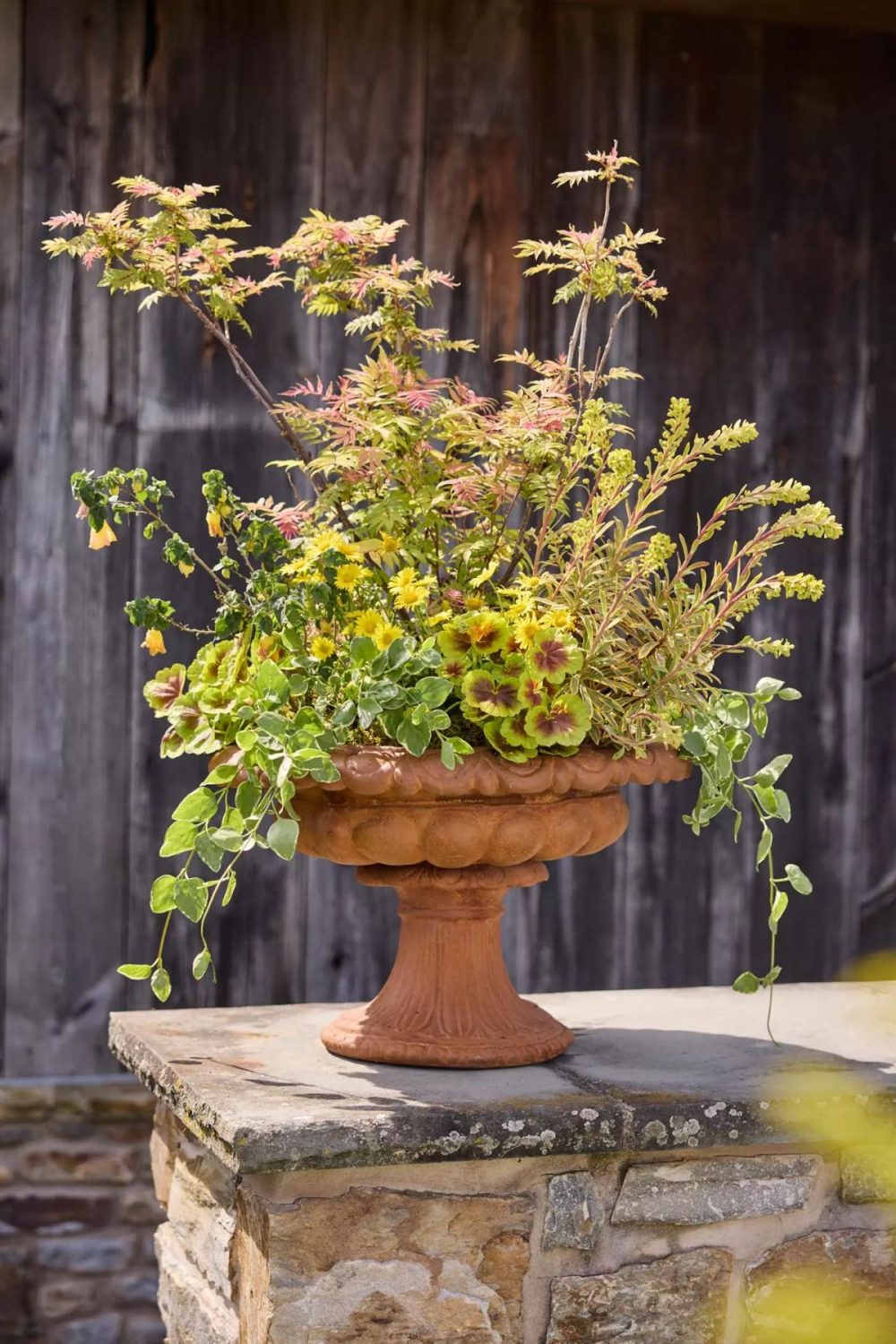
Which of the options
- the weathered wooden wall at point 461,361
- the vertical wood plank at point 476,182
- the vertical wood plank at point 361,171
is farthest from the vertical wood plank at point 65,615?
the vertical wood plank at point 476,182

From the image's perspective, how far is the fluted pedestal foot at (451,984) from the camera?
1.86 meters

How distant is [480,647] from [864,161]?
7.15 feet

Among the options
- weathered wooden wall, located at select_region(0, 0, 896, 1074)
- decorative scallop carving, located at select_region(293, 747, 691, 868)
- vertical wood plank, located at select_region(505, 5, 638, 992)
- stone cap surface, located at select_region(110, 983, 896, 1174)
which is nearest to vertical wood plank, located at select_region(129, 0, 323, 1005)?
weathered wooden wall, located at select_region(0, 0, 896, 1074)

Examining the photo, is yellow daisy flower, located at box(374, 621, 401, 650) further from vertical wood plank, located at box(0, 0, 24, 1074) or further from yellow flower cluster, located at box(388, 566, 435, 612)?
vertical wood plank, located at box(0, 0, 24, 1074)

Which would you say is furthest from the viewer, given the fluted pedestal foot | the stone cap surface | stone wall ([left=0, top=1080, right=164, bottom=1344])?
stone wall ([left=0, top=1080, right=164, bottom=1344])

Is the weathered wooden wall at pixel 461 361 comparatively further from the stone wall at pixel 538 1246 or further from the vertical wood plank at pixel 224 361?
Result: the stone wall at pixel 538 1246

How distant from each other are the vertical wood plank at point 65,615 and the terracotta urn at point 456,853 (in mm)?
1242

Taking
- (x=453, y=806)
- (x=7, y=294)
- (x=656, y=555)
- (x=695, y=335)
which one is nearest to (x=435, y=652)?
(x=453, y=806)

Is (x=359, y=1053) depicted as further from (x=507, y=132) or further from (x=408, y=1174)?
(x=507, y=132)

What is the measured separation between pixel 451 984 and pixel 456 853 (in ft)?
0.64

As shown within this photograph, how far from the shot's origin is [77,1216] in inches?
121

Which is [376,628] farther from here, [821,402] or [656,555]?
[821,402]

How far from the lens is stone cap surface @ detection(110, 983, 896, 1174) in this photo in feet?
5.37

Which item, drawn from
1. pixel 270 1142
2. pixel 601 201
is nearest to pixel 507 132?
pixel 601 201
